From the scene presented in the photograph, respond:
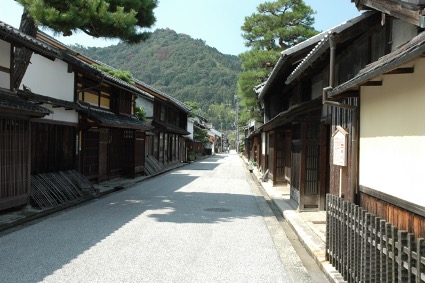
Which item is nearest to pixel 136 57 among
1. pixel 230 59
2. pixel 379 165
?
pixel 230 59

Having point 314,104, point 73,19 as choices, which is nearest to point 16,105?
point 73,19

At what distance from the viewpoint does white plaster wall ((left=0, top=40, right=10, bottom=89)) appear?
1130 cm

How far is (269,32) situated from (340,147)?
69.5 ft

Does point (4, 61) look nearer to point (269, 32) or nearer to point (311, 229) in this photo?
point (311, 229)

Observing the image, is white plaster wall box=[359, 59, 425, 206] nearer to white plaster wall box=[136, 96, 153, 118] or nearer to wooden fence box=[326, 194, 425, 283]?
wooden fence box=[326, 194, 425, 283]

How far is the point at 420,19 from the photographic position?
4.59 metres

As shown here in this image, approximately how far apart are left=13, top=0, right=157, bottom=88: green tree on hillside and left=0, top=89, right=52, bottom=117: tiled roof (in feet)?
3.48

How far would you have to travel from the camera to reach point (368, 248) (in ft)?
16.3

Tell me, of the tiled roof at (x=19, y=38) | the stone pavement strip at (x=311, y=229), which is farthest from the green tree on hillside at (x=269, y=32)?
the tiled roof at (x=19, y=38)

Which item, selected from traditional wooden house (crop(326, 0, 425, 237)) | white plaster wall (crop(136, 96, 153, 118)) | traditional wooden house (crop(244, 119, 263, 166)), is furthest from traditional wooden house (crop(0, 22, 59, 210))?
white plaster wall (crop(136, 96, 153, 118))

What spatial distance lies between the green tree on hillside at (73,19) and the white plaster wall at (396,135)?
8.75 meters

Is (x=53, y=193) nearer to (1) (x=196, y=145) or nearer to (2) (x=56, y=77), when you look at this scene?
(2) (x=56, y=77)

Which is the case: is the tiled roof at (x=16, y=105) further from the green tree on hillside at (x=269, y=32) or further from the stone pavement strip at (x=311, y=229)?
the green tree on hillside at (x=269, y=32)

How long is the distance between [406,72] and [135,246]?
19.2 feet
